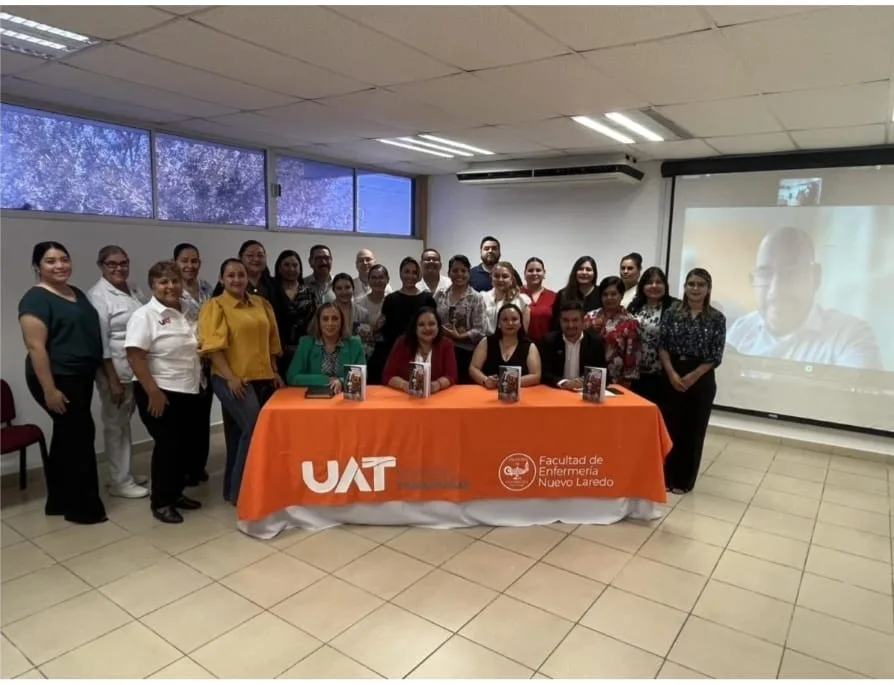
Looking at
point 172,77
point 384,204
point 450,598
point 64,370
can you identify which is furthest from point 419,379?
point 384,204

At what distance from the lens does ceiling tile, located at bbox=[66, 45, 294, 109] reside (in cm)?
292

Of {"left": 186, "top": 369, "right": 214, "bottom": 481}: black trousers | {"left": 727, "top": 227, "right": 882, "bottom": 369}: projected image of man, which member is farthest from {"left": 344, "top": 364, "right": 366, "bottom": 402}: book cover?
{"left": 727, "top": 227, "right": 882, "bottom": 369}: projected image of man

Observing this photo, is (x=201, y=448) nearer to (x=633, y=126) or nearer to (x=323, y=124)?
(x=323, y=124)

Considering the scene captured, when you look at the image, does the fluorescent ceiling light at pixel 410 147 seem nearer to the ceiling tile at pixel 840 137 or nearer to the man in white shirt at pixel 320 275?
the man in white shirt at pixel 320 275

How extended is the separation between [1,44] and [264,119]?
169cm

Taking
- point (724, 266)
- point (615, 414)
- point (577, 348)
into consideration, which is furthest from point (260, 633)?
point (724, 266)

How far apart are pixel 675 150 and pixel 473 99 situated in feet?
7.95

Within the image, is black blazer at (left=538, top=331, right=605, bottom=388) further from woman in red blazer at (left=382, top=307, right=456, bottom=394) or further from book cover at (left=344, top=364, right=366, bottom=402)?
book cover at (left=344, top=364, right=366, bottom=402)

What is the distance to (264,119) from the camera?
14.0 feet

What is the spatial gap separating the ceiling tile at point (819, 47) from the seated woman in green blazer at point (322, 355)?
2.47 meters

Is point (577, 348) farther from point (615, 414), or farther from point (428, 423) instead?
point (428, 423)

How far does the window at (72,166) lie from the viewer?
152 inches

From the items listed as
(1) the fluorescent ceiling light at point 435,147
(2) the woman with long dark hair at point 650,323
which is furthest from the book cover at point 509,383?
(1) the fluorescent ceiling light at point 435,147

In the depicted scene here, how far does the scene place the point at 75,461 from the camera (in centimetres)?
335
